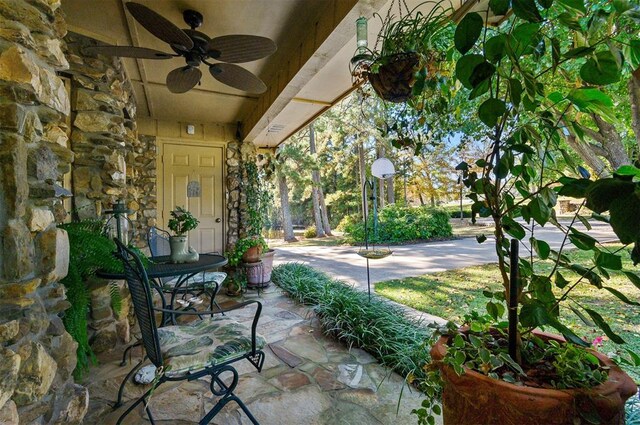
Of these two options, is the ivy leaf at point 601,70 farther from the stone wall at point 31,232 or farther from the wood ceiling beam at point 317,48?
the stone wall at point 31,232

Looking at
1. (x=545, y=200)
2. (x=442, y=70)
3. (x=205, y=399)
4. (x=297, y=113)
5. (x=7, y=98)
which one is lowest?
(x=205, y=399)

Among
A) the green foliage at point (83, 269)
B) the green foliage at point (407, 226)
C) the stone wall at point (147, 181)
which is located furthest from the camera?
the green foliage at point (407, 226)

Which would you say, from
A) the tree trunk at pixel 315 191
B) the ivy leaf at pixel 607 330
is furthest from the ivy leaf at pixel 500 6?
the tree trunk at pixel 315 191

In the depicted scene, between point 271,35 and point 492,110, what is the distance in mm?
2141

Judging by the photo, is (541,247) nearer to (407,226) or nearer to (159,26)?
(159,26)

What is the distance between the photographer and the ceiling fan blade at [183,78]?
7.68 feet

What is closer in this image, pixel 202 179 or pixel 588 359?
pixel 588 359

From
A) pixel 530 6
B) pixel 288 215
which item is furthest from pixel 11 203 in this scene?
pixel 288 215

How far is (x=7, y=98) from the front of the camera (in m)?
1.03

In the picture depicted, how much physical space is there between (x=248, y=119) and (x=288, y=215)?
23.0 feet

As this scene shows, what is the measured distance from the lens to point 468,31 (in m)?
0.85

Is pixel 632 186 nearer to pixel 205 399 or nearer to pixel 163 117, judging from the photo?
pixel 205 399

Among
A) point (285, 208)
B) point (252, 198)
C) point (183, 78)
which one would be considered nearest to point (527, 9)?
point (183, 78)

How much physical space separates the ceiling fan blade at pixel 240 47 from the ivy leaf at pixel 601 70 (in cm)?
166
